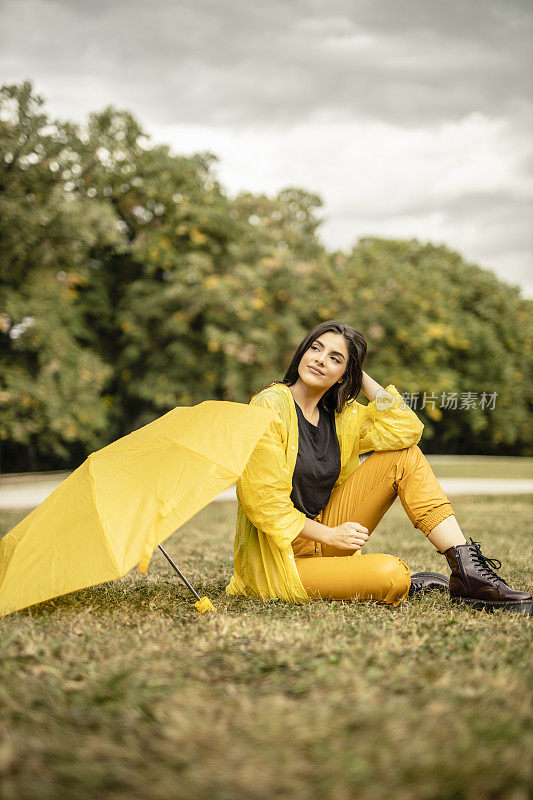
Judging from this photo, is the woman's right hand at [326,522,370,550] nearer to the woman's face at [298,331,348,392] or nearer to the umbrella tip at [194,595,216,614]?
the umbrella tip at [194,595,216,614]

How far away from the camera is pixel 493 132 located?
1672 centimetres

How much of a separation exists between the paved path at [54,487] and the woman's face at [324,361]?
6984 mm

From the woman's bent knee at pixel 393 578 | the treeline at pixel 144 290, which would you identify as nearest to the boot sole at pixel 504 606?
the woman's bent knee at pixel 393 578

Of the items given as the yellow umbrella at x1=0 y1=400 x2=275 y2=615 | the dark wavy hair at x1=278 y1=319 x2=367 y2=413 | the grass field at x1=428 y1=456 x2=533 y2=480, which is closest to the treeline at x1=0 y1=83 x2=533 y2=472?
the grass field at x1=428 y1=456 x2=533 y2=480

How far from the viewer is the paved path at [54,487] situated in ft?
33.6

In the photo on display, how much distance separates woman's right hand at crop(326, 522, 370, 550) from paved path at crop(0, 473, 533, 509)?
23.5 feet

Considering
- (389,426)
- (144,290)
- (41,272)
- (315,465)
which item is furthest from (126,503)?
(144,290)

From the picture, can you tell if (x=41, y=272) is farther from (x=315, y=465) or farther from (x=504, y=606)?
(x=504, y=606)

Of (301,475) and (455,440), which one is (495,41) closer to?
→ (301,475)

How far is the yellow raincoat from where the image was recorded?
9.82ft

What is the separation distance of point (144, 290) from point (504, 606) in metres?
15.1

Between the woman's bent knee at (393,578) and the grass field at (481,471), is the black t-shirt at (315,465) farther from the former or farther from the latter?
the grass field at (481,471)

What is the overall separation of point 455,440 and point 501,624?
26.2 m

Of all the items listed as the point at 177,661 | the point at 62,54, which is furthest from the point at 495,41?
the point at 177,661
